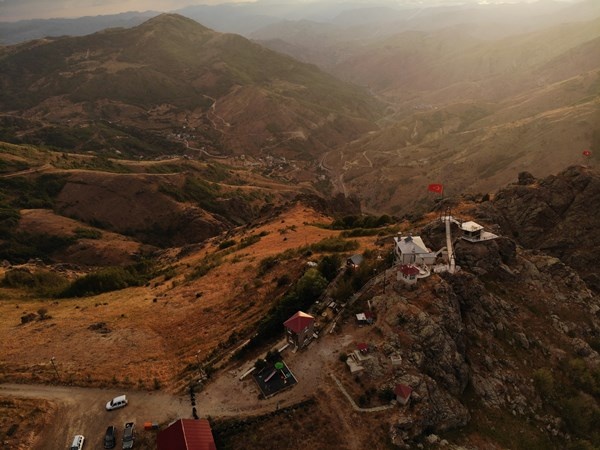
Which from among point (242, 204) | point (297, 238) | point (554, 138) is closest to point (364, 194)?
point (242, 204)

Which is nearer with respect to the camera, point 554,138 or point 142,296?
point 142,296

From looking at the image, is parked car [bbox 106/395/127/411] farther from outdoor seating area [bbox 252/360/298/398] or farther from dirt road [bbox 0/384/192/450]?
outdoor seating area [bbox 252/360/298/398]

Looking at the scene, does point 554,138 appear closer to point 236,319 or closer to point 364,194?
point 364,194

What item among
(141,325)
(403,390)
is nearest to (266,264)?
(141,325)

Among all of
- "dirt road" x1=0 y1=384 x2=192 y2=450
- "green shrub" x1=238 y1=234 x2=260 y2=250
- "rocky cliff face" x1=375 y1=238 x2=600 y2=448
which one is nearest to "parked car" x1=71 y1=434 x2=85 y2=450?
"dirt road" x1=0 y1=384 x2=192 y2=450

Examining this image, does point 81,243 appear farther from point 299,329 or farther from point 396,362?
point 396,362
